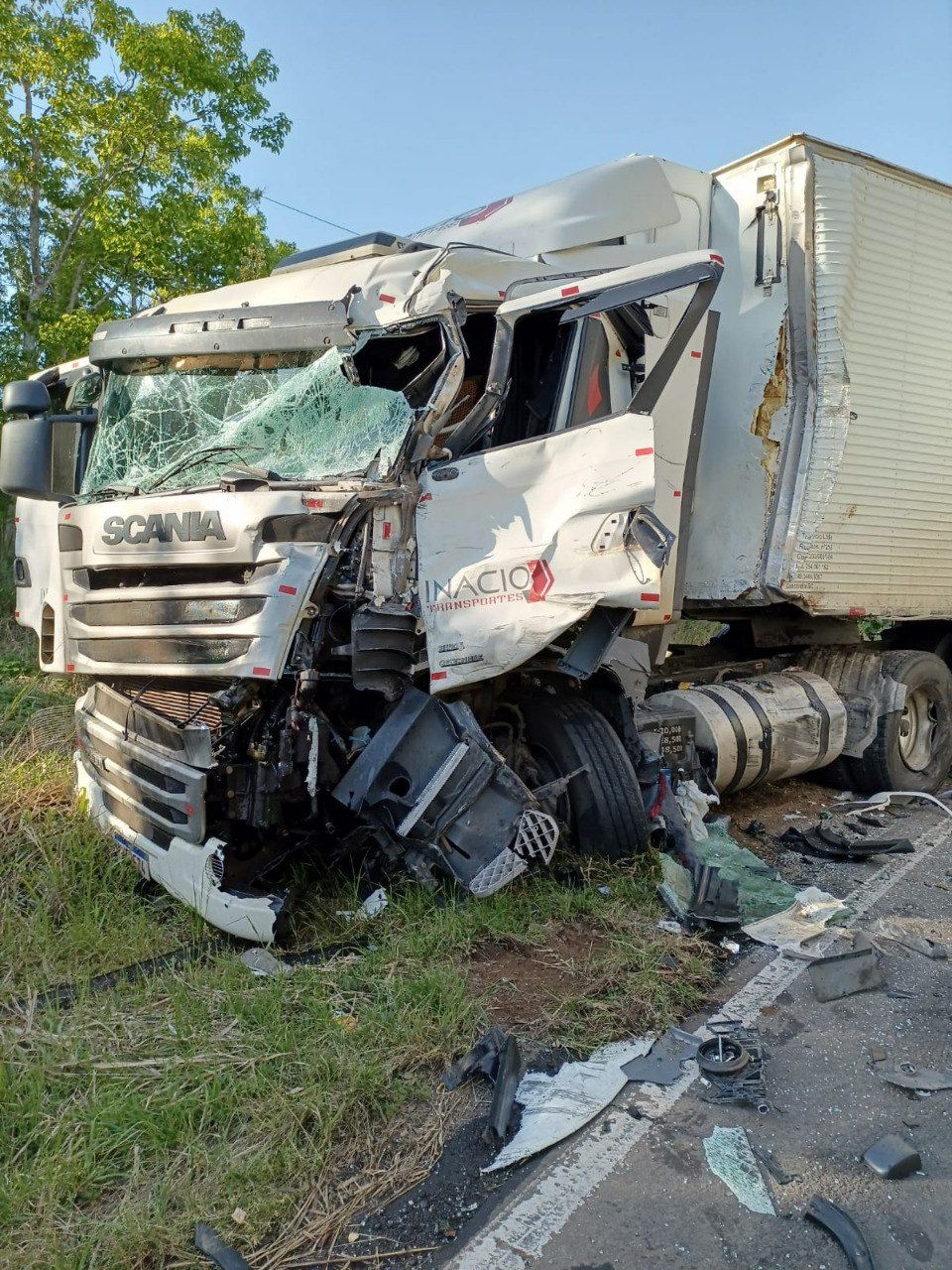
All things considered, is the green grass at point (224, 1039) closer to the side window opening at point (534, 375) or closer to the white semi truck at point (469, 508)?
the white semi truck at point (469, 508)

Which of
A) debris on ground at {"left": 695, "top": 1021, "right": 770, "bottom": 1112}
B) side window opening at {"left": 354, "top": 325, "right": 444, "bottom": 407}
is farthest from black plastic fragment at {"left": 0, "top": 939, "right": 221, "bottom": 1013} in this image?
side window opening at {"left": 354, "top": 325, "right": 444, "bottom": 407}

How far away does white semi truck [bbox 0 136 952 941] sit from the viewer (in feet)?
12.3

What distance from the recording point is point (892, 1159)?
2438 millimetres

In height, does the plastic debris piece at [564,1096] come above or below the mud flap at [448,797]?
below

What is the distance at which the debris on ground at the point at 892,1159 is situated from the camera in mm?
2410

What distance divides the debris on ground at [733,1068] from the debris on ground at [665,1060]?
0.16 ft

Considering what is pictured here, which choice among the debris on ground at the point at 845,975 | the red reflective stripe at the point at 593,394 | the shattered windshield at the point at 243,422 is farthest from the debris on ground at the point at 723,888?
the shattered windshield at the point at 243,422

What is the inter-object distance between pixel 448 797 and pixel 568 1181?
1617 millimetres

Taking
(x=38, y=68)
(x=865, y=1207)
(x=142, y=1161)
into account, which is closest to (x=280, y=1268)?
(x=142, y=1161)

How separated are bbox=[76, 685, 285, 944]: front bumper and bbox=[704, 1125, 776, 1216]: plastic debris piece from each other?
185cm

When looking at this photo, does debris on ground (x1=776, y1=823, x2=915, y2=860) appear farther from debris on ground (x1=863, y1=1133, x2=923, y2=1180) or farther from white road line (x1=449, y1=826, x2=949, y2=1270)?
debris on ground (x1=863, y1=1133, x2=923, y2=1180)

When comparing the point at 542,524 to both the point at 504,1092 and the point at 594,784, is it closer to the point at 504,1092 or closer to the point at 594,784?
the point at 594,784

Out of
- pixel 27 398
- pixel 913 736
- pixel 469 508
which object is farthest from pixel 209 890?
pixel 913 736

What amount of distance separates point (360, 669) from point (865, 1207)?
240 cm
